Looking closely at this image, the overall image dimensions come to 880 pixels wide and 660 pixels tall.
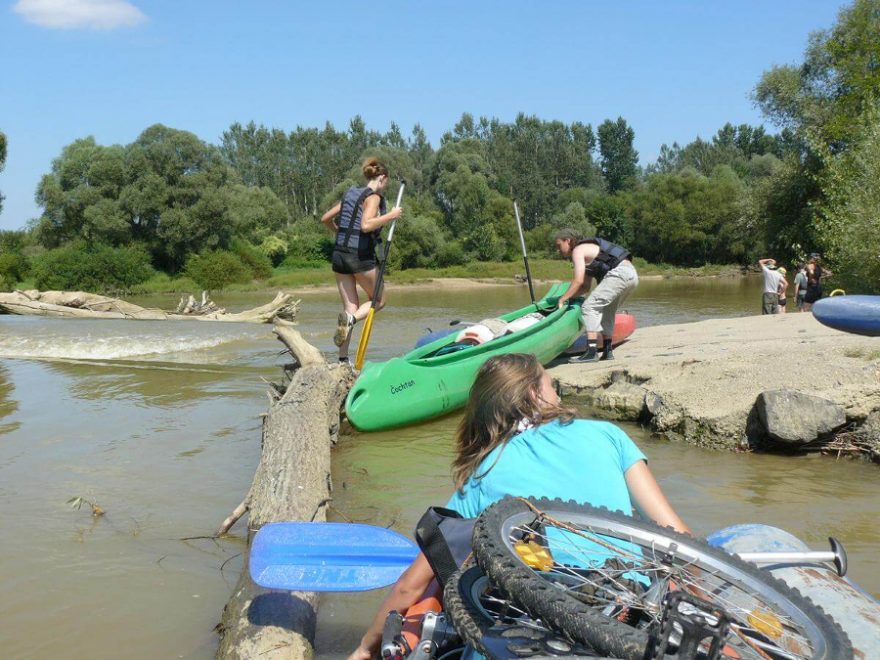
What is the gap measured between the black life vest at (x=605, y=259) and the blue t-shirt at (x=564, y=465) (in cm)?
787

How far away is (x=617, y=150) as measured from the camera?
305 ft

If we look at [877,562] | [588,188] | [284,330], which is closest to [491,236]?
[588,188]

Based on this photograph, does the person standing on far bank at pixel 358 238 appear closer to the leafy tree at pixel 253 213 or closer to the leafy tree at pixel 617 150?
the leafy tree at pixel 253 213

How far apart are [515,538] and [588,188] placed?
3423 inches

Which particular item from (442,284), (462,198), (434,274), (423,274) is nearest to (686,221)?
(462,198)

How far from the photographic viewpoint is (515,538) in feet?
7.23

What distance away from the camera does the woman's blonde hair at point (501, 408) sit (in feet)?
8.66

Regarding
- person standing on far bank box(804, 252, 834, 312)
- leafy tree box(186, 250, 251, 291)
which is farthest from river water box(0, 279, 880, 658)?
leafy tree box(186, 250, 251, 291)

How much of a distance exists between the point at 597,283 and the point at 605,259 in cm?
31

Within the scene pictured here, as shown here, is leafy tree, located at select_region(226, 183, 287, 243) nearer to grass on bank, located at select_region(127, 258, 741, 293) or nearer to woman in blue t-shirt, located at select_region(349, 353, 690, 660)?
grass on bank, located at select_region(127, 258, 741, 293)

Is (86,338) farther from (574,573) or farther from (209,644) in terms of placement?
(574,573)

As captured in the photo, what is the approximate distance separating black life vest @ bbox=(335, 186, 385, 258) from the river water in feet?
6.26

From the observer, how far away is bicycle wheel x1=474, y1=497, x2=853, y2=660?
1.83 metres

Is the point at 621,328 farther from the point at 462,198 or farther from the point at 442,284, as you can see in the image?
the point at 462,198
